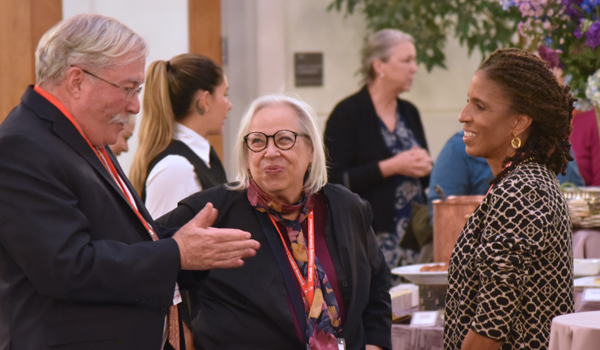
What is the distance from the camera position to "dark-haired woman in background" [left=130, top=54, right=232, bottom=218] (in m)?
2.90

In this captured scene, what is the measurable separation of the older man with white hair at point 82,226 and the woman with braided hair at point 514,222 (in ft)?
2.03

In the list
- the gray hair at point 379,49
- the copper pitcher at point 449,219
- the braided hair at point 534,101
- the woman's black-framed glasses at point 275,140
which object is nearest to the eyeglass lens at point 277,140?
the woman's black-framed glasses at point 275,140

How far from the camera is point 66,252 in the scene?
1591 mm

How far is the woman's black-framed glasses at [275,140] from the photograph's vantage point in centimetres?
238

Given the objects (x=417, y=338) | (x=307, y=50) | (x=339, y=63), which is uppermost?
(x=307, y=50)

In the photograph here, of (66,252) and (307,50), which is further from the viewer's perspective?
(307,50)

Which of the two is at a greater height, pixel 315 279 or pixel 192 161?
pixel 192 161

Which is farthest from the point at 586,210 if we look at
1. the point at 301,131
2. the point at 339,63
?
the point at 339,63

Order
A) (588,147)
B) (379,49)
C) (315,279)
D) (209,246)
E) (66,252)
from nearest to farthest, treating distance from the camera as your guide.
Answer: (66,252) < (209,246) < (315,279) < (588,147) < (379,49)

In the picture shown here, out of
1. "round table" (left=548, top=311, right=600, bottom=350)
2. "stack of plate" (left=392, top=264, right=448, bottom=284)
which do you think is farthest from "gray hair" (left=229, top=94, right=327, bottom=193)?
"round table" (left=548, top=311, right=600, bottom=350)

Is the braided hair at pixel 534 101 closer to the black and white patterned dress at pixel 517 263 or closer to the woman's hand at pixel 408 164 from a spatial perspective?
the black and white patterned dress at pixel 517 263

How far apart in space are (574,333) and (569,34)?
1.88 meters

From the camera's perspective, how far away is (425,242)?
390 centimetres

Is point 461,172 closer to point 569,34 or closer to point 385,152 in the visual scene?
point 385,152
